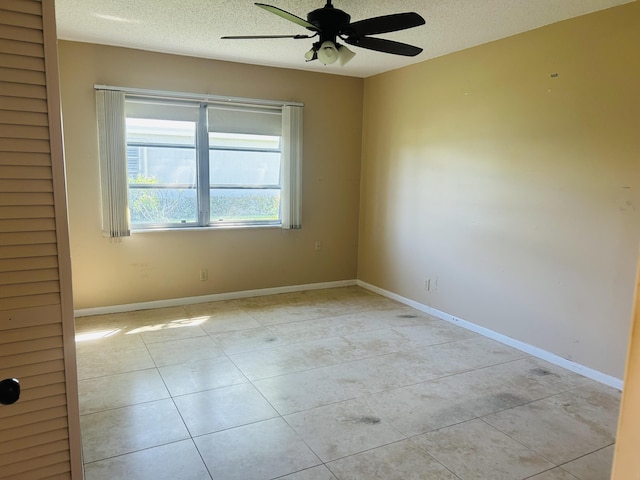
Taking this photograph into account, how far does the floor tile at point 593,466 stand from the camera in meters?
2.10

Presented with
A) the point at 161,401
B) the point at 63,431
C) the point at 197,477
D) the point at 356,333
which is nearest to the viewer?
the point at 63,431

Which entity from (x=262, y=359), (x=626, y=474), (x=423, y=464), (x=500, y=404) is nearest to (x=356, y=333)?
(x=262, y=359)

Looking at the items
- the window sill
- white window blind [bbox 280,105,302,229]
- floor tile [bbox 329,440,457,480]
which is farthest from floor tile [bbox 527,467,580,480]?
the window sill

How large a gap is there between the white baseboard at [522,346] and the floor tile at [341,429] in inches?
67.3

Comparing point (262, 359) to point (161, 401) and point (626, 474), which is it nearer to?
point (161, 401)

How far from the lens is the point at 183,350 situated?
350 cm

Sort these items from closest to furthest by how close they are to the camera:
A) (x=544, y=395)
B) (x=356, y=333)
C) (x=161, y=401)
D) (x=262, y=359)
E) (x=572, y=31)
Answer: (x=161, y=401)
(x=544, y=395)
(x=572, y=31)
(x=262, y=359)
(x=356, y=333)

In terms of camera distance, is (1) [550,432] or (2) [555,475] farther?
(1) [550,432]

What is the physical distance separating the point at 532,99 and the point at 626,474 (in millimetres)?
3401

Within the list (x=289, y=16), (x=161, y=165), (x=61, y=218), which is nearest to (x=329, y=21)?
(x=289, y=16)

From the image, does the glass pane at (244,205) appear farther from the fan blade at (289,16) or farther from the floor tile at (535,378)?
the floor tile at (535,378)

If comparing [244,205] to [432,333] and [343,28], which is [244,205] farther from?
[343,28]

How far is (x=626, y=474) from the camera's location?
66cm

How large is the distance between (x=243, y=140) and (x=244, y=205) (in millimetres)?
735
